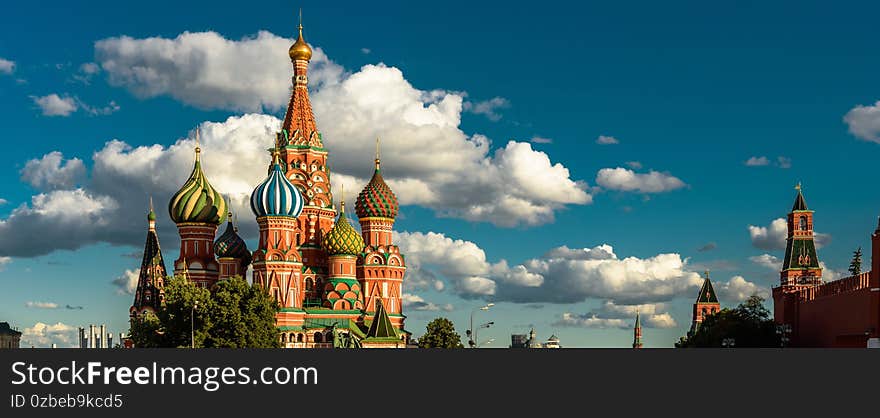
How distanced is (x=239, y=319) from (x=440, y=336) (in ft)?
90.9

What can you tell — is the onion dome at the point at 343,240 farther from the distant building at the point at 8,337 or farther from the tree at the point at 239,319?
the distant building at the point at 8,337

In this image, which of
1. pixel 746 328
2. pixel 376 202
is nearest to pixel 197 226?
pixel 376 202

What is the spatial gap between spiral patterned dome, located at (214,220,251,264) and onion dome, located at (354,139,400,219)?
32.9 ft

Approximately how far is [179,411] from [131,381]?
1827 millimetres

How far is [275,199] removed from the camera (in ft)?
273

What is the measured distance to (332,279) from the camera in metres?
87.9

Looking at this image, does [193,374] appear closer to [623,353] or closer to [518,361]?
[518,361]

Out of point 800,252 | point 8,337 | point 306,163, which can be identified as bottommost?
point 8,337

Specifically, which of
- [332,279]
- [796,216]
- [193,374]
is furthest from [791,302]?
[193,374]

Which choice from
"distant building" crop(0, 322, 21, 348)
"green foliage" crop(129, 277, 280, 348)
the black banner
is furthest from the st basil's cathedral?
"distant building" crop(0, 322, 21, 348)

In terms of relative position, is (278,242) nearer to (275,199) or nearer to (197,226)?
(275,199)

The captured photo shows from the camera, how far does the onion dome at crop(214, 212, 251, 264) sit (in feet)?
298

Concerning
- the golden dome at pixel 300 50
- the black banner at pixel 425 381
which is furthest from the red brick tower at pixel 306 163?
the black banner at pixel 425 381

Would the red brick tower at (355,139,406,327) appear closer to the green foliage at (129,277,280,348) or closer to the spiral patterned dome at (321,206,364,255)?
the spiral patterned dome at (321,206,364,255)
